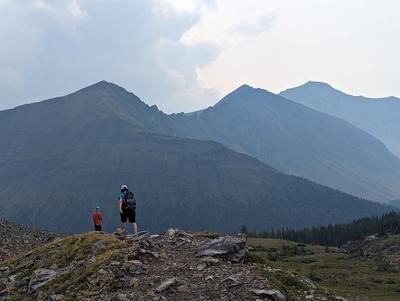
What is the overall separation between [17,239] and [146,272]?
52.8m

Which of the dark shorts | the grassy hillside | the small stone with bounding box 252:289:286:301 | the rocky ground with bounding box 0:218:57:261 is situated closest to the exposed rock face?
the small stone with bounding box 252:289:286:301

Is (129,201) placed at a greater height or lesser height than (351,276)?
greater

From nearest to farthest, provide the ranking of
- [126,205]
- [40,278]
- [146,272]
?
1. [146,272]
2. [40,278]
3. [126,205]

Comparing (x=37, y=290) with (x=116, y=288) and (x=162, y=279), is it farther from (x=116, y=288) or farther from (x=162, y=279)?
(x=162, y=279)

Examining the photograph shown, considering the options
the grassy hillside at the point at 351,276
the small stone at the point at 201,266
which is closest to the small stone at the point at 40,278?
the small stone at the point at 201,266

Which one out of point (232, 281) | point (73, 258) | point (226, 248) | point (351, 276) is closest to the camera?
point (232, 281)

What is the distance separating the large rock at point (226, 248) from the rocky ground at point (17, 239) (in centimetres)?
3798

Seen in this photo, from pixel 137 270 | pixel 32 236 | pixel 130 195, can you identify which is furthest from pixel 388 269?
pixel 137 270

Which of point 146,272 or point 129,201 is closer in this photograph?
point 146,272

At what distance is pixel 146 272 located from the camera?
2652 centimetres

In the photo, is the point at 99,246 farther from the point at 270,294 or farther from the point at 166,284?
the point at 270,294

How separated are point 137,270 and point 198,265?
3.33 m

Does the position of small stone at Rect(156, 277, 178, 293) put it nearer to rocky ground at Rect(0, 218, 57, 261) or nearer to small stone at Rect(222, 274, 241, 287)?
small stone at Rect(222, 274, 241, 287)

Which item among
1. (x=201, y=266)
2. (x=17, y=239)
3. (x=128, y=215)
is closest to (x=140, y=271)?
(x=201, y=266)
